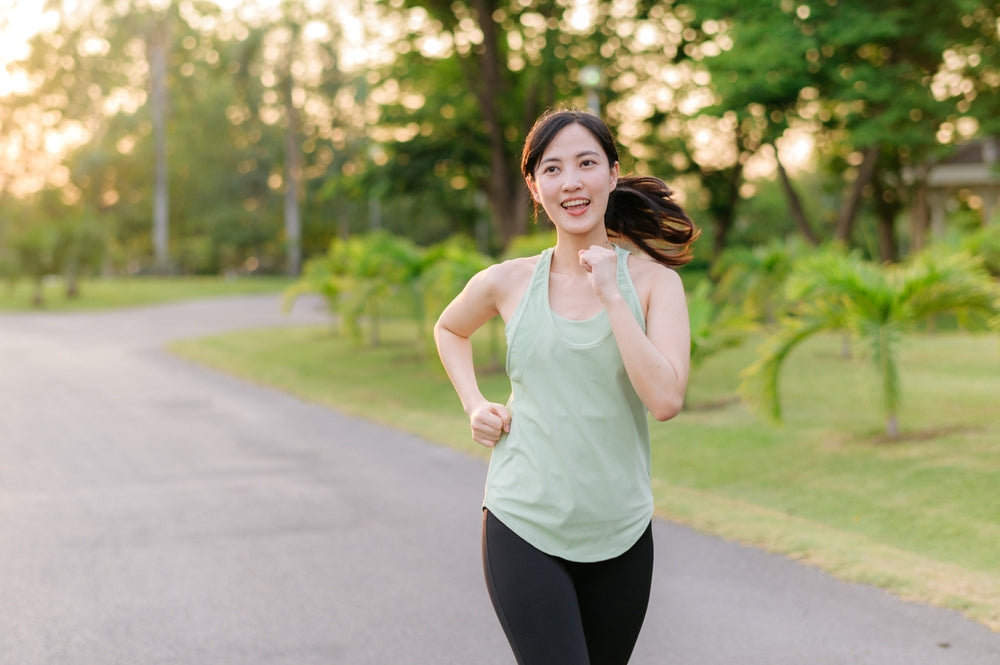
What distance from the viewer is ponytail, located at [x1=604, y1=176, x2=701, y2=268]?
279cm

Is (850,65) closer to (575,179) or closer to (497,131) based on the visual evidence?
(497,131)

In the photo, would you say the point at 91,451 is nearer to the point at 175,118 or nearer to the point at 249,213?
the point at 249,213

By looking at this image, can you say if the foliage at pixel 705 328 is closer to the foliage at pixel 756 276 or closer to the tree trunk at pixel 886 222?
the foliage at pixel 756 276

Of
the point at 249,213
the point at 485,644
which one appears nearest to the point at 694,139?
the point at 485,644

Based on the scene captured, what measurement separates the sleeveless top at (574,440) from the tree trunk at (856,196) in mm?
23401

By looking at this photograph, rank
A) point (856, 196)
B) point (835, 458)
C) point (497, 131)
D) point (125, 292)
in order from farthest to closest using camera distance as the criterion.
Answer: point (125, 292) < point (856, 196) < point (497, 131) < point (835, 458)

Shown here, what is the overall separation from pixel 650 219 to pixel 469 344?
57 centimetres

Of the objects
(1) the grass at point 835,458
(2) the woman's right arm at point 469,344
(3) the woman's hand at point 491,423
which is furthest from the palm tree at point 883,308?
(3) the woman's hand at point 491,423

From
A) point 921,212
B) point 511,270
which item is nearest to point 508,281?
point 511,270

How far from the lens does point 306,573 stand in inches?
222

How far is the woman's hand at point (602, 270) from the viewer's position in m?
2.32

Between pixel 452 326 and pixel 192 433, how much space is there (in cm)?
843

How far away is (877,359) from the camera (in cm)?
841

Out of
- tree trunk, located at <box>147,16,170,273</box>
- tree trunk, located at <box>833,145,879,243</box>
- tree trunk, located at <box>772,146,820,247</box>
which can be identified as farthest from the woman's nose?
tree trunk, located at <box>147,16,170,273</box>
